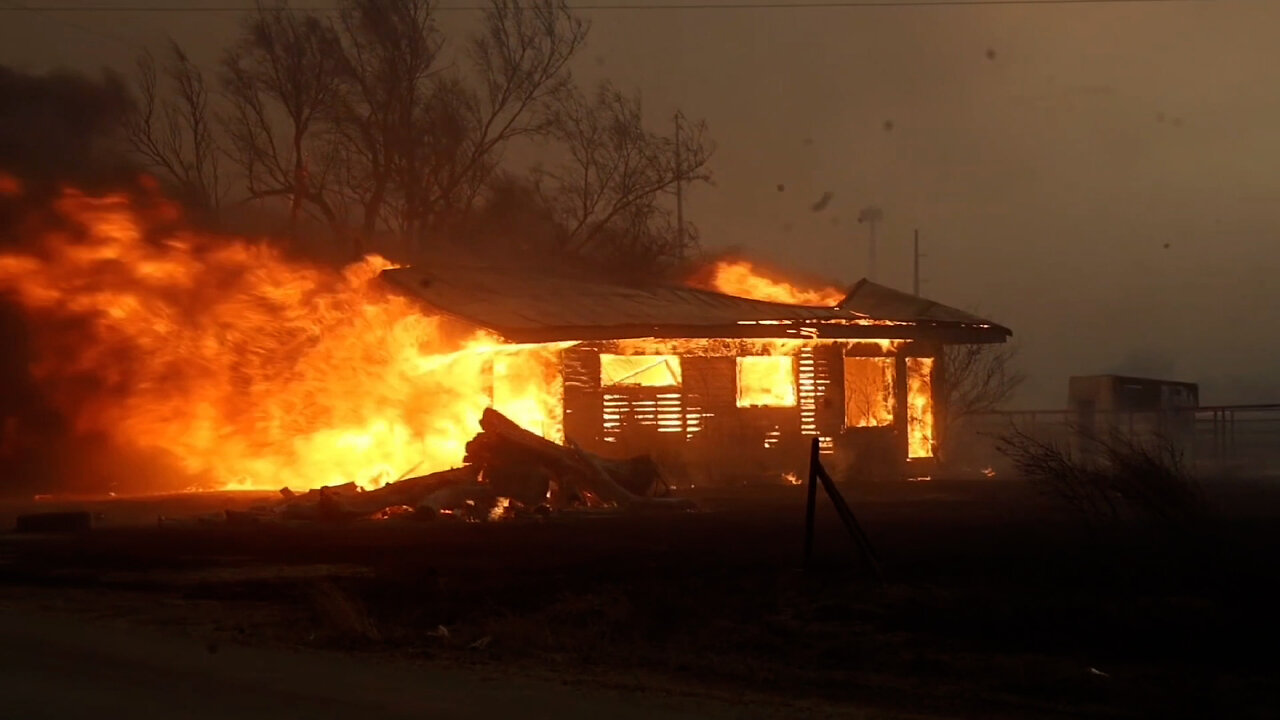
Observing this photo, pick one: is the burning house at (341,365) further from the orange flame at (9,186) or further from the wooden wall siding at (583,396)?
the orange flame at (9,186)

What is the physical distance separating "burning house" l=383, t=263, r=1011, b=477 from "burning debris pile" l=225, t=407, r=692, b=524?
3.50 metres

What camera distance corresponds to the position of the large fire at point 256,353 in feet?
95.4

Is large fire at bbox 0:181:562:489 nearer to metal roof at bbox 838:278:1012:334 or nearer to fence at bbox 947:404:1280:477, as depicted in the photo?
metal roof at bbox 838:278:1012:334

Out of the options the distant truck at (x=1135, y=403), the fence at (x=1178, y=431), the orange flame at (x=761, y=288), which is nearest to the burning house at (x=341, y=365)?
the orange flame at (x=761, y=288)

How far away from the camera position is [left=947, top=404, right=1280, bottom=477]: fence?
4181 cm

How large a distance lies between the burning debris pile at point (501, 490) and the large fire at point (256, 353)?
3.42 meters

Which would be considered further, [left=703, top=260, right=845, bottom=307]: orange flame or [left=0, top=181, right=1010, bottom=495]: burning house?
[left=703, top=260, right=845, bottom=307]: orange flame

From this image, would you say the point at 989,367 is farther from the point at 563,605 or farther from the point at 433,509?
the point at 563,605

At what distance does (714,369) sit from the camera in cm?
3225

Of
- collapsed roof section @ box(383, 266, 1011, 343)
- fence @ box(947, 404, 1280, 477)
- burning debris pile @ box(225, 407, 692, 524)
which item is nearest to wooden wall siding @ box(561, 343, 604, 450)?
collapsed roof section @ box(383, 266, 1011, 343)

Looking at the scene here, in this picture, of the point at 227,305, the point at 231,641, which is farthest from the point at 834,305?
the point at 231,641

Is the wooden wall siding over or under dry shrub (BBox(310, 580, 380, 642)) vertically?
over

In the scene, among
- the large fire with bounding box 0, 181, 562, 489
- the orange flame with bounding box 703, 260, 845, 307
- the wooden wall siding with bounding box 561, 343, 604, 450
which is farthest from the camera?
the orange flame with bounding box 703, 260, 845, 307

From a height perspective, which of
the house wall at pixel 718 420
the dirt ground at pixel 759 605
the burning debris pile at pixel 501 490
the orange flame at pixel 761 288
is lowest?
the dirt ground at pixel 759 605
